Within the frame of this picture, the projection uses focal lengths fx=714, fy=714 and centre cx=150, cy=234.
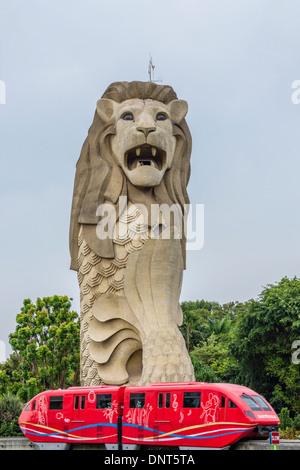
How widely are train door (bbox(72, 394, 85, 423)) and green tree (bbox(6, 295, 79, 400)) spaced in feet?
39.2

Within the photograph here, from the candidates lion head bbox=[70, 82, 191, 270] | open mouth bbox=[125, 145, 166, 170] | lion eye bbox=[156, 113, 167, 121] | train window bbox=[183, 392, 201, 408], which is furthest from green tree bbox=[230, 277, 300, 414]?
train window bbox=[183, 392, 201, 408]

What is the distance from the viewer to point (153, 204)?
2109 centimetres

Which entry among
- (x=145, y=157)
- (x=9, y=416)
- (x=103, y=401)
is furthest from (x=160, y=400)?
(x=9, y=416)

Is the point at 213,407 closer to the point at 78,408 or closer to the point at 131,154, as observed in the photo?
the point at 78,408

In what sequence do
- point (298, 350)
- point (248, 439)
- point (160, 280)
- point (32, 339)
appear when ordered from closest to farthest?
1. point (248, 439)
2. point (160, 280)
3. point (298, 350)
4. point (32, 339)

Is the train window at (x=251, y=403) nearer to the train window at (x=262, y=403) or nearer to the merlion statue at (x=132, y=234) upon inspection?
the train window at (x=262, y=403)

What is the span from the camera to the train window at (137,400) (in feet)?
50.3

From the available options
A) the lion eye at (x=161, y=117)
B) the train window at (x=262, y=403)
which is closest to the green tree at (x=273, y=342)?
the lion eye at (x=161, y=117)

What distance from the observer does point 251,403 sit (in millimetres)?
14242

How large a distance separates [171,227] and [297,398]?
1043cm

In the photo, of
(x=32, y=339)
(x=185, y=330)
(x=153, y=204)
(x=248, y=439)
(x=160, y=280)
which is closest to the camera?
(x=248, y=439)

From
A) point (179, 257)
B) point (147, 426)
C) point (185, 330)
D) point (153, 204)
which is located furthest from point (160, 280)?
A: point (185, 330)

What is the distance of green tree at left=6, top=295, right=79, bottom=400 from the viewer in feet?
93.3
